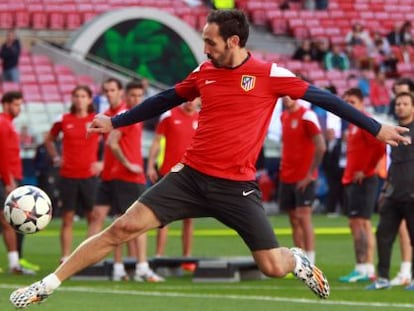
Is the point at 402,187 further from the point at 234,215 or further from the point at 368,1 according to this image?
the point at 368,1

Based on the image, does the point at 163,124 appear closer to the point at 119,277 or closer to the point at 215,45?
the point at 119,277

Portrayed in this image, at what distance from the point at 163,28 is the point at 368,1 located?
34.7 feet

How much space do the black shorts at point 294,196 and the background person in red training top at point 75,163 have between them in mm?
2382

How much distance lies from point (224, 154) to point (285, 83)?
0.74 meters

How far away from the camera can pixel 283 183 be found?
1850 cm

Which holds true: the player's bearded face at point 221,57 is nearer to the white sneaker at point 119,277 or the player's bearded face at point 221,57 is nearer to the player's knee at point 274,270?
the player's knee at point 274,270

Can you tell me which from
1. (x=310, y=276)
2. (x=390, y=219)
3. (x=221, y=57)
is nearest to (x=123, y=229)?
(x=221, y=57)

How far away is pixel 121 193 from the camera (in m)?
17.3

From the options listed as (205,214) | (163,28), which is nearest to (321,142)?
(205,214)

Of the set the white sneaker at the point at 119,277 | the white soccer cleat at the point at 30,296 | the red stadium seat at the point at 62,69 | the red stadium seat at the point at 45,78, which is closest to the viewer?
the white soccer cleat at the point at 30,296

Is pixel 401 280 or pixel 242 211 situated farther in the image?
pixel 401 280

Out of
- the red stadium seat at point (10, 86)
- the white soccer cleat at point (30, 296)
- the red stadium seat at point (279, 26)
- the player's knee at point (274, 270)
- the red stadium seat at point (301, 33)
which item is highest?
the red stadium seat at point (279, 26)

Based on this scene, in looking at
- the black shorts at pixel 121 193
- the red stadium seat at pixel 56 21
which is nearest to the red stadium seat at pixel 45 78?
the red stadium seat at pixel 56 21

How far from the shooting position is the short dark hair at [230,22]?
11289 millimetres
